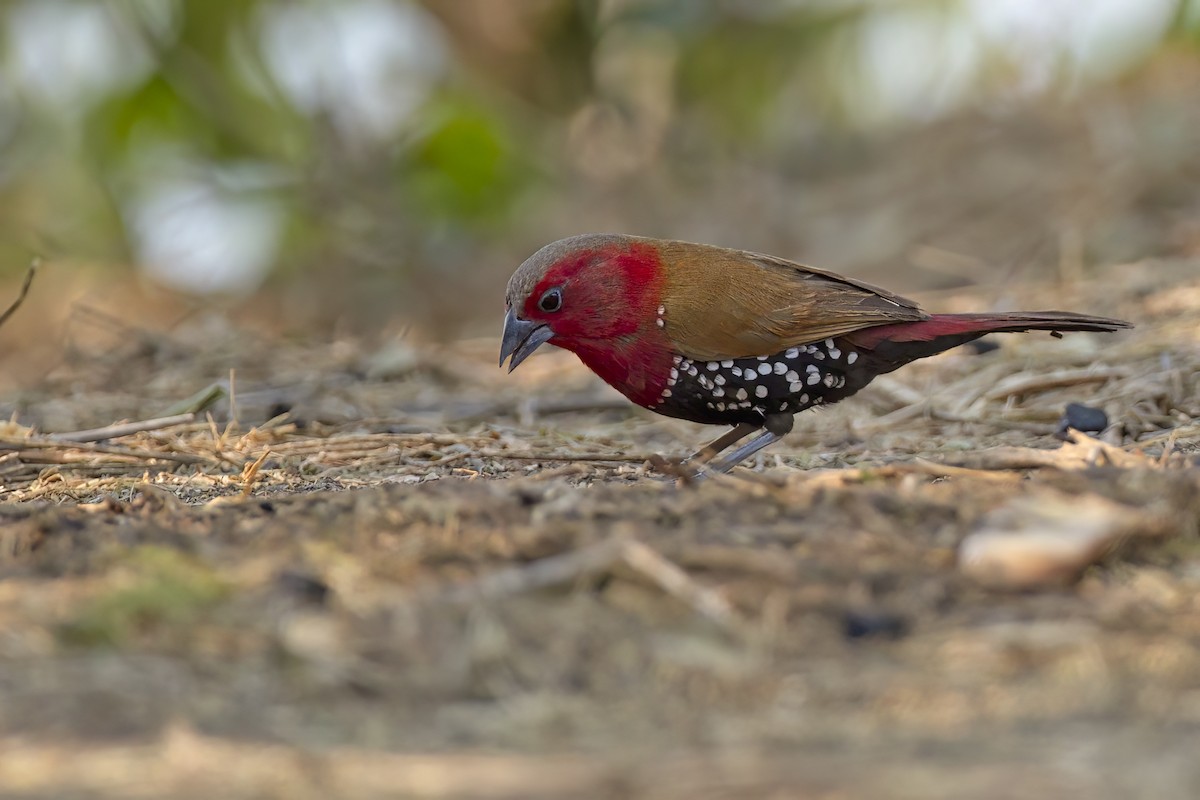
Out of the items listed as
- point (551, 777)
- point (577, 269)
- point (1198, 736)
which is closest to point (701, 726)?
point (551, 777)

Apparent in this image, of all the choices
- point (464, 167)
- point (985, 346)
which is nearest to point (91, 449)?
point (985, 346)

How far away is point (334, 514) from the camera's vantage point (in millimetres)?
2963

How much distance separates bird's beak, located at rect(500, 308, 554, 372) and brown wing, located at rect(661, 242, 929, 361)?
43cm

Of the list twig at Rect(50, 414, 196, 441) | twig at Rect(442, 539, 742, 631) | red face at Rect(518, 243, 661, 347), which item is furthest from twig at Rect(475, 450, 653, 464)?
twig at Rect(442, 539, 742, 631)

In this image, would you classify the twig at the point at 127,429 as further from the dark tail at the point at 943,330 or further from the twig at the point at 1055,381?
the twig at the point at 1055,381

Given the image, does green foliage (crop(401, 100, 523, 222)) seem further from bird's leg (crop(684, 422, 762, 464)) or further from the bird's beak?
bird's leg (crop(684, 422, 762, 464))

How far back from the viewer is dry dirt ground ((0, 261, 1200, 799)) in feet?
6.37

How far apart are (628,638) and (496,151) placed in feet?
28.3

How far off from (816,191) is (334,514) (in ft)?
29.1

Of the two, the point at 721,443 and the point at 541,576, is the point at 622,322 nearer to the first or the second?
the point at 721,443

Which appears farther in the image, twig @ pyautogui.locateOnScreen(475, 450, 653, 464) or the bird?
the bird

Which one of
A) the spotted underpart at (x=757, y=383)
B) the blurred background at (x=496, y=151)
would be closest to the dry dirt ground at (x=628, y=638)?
the spotted underpart at (x=757, y=383)

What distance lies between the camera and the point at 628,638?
229 centimetres

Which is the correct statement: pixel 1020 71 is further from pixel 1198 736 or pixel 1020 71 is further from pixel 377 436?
pixel 1198 736
